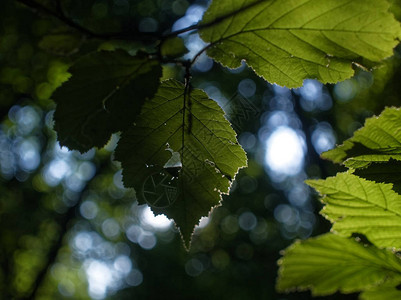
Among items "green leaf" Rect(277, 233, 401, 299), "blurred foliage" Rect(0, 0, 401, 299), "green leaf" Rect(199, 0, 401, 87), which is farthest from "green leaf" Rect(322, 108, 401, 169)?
"blurred foliage" Rect(0, 0, 401, 299)

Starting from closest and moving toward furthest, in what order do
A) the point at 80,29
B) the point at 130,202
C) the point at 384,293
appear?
the point at 80,29, the point at 384,293, the point at 130,202

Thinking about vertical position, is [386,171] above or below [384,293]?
above

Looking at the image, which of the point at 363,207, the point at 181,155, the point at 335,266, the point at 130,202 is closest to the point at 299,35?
the point at 181,155

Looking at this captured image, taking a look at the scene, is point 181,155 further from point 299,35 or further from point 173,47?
point 299,35

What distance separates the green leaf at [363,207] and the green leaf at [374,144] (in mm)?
198

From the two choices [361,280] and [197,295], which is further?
[197,295]

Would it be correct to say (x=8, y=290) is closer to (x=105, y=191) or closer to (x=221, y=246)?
(x=105, y=191)

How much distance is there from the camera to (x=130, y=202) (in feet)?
38.3

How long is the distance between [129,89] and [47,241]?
11.9 metres

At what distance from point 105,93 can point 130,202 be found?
37.7 ft

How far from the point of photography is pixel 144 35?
533 millimetres

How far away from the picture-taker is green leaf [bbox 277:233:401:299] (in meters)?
0.91

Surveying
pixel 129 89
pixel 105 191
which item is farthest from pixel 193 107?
pixel 105 191

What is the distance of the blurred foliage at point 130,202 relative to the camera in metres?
7.77
